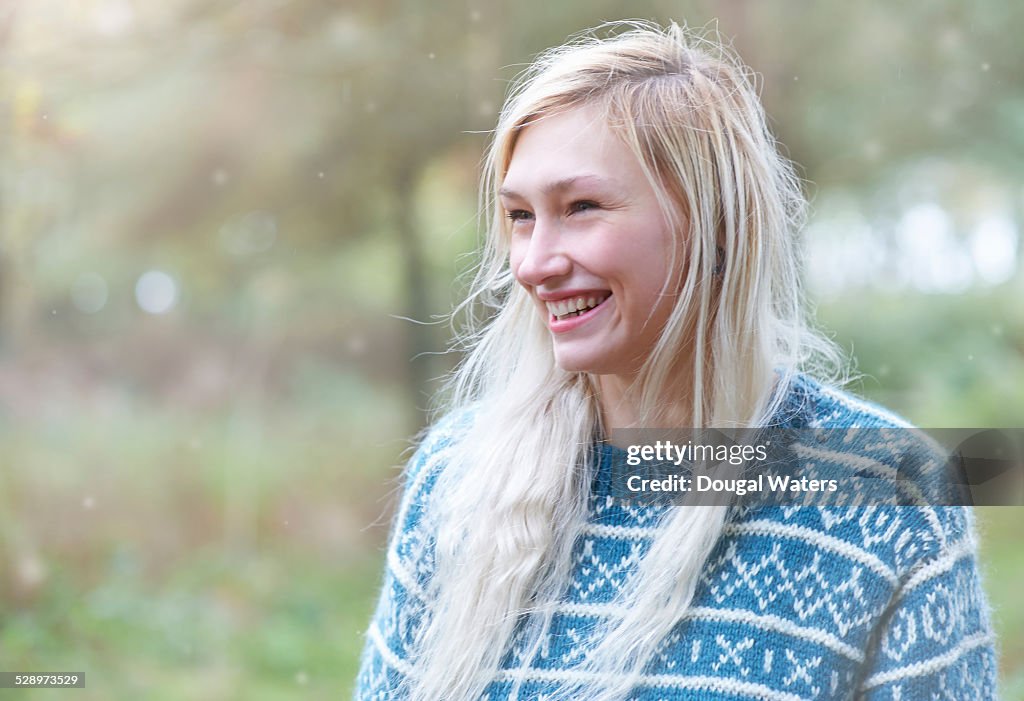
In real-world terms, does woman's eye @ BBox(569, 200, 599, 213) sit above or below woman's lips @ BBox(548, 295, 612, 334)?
above

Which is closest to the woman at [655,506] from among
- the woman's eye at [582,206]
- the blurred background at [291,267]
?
the woman's eye at [582,206]

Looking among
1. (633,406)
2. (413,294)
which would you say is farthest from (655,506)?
(413,294)

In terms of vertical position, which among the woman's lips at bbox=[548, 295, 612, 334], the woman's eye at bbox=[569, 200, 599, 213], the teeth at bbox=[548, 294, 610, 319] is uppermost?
the woman's eye at bbox=[569, 200, 599, 213]

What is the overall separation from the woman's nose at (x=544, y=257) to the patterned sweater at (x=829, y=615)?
0.32 m

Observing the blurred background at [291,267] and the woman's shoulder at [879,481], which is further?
the blurred background at [291,267]

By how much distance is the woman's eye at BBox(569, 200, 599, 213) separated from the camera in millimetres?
1035

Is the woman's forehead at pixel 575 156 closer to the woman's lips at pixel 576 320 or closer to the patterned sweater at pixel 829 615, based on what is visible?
the woman's lips at pixel 576 320

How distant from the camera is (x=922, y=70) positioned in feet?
8.43

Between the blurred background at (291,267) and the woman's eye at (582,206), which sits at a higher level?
the blurred background at (291,267)

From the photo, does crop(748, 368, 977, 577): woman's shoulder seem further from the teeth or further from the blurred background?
the blurred background

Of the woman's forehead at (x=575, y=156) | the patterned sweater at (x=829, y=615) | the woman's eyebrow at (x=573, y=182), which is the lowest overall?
the patterned sweater at (x=829, y=615)

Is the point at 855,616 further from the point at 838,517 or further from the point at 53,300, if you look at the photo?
the point at 53,300

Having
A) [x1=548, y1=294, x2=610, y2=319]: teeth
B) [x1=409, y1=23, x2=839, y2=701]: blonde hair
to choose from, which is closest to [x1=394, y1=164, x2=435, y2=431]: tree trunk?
[x1=409, y1=23, x2=839, y2=701]: blonde hair

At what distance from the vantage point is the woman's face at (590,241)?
1027mm
